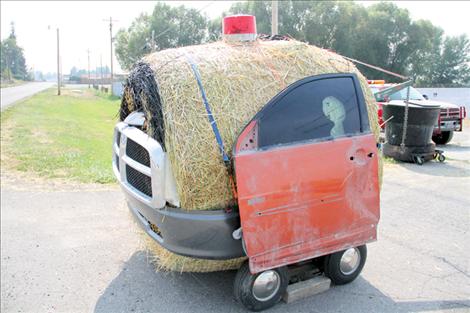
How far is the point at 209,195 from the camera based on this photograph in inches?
130

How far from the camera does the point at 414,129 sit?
9578 millimetres

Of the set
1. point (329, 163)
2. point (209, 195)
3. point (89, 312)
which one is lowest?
point (89, 312)

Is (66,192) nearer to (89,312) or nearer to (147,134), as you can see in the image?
(89,312)

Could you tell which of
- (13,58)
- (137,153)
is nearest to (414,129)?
(137,153)

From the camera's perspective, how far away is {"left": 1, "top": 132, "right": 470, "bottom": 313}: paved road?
3783 millimetres

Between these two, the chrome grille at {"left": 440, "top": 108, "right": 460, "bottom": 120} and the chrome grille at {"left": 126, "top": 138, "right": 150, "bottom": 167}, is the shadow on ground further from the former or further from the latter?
the chrome grille at {"left": 440, "top": 108, "right": 460, "bottom": 120}

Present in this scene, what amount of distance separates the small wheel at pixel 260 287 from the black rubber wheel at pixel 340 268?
18.0 inches

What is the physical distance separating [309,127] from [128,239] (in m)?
2.91

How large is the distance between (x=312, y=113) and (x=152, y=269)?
2.34 metres

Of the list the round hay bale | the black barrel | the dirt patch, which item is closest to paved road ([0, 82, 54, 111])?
the dirt patch

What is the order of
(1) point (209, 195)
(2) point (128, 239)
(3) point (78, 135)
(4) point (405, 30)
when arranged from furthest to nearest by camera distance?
1. (4) point (405, 30)
2. (3) point (78, 135)
3. (2) point (128, 239)
4. (1) point (209, 195)

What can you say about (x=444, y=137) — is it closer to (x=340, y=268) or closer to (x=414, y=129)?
(x=414, y=129)

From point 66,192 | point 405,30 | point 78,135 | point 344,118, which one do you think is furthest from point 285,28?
point 344,118

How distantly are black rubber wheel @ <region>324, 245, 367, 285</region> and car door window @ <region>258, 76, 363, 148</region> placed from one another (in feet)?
3.74
